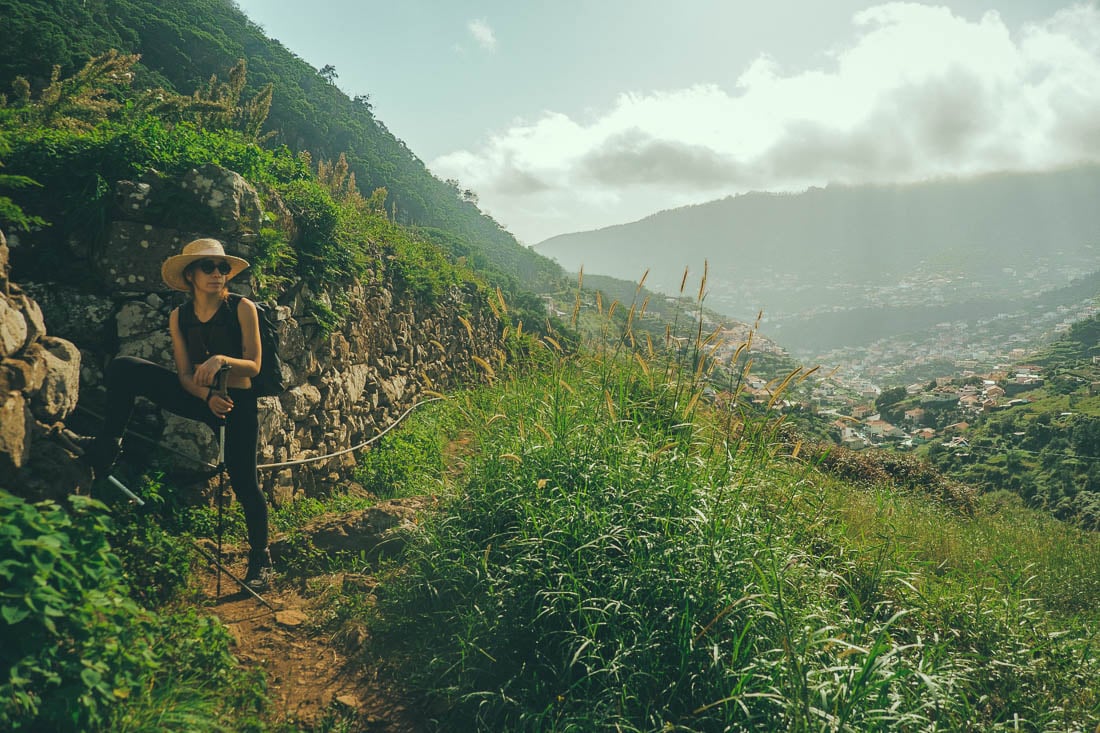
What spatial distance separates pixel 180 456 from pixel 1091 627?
279 inches

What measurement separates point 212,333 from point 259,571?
62.4 inches

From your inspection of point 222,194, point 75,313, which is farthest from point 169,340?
point 222,194

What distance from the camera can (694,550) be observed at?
274cm

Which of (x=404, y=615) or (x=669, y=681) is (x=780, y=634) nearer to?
(x=669, y=681)

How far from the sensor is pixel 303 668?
2830mm

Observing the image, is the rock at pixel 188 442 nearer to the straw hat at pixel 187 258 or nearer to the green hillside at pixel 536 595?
the green hillside at pixel 536 595

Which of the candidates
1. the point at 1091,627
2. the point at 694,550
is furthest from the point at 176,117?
the point at 1091,627

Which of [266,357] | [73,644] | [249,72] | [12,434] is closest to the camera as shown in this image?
[73,644]

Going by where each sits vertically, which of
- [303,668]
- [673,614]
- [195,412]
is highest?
[195,412]

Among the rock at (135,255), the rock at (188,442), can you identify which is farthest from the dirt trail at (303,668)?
the rock at (135,255)

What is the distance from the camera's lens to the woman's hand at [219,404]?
10.2 feet

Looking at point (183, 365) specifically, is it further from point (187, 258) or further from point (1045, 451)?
point (1045, 451)

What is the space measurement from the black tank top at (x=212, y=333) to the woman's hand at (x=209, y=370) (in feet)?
0.75

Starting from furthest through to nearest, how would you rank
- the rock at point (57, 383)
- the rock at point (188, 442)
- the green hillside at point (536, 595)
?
the rock at point (188, 442), the rock at point (57, 383), the green hillside at point (536, 595)
